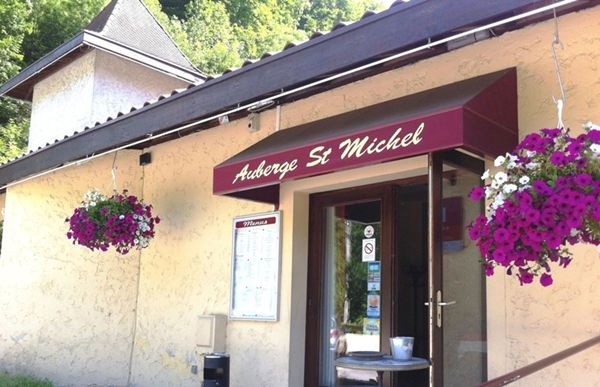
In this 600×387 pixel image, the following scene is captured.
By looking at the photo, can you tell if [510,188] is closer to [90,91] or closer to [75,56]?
[90,91]

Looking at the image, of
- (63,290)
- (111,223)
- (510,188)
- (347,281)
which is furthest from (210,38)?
(510,188)

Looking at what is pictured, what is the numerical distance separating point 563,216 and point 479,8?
4.59ft

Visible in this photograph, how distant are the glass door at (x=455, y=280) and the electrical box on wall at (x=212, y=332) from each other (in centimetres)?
312

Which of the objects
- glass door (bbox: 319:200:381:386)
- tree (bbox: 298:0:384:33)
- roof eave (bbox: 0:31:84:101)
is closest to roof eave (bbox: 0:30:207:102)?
roof eave (bbox: 0:31:84:101)

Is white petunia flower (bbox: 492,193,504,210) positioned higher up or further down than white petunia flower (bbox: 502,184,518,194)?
further down

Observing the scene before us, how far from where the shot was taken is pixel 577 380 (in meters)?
4.01

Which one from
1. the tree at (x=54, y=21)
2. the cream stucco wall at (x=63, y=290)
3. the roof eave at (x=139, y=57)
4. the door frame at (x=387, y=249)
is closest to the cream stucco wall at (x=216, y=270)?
the cream stucco wall at (x=63, y=290)

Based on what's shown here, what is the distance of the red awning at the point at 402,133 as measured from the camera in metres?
3.95

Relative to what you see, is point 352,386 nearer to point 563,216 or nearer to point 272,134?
point 272,134

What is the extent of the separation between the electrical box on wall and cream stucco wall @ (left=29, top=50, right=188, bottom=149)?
15.7ft

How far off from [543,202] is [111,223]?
516cm

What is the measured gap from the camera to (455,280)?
14.0 ft

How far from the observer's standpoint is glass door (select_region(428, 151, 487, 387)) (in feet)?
13.4

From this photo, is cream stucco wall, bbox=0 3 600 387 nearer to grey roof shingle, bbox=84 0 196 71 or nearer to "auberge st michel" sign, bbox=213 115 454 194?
"auberge st michel" sign, bbox=213 115 454 194
